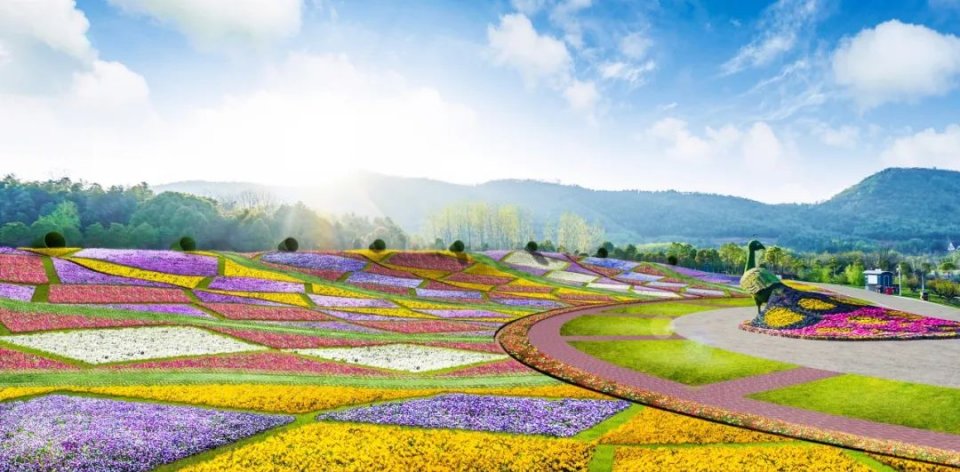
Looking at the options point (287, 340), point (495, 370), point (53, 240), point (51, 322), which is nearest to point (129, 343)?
point (51, 322)

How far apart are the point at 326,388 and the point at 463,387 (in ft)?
13.1

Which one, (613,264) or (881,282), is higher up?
(613,264)

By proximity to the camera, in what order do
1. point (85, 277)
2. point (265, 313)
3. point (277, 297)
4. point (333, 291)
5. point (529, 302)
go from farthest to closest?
point (529, 302) → point (333, 291) → point (277, 297) → point (85, 277) → point (265, 313)

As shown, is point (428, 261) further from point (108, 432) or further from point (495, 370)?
point (108, 432)

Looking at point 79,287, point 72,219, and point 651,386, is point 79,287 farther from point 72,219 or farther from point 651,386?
point 72,219

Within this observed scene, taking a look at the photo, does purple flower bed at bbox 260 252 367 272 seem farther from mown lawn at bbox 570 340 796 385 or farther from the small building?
the small building

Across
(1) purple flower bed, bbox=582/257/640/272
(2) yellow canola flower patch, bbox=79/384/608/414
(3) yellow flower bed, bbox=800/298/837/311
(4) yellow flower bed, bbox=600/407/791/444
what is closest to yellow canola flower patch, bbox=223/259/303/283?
(2) yellow canola flower patch, bbox=79/384/608/414

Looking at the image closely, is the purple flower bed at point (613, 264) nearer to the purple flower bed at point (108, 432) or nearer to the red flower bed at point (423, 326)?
the red flower bed at point (423, 326)

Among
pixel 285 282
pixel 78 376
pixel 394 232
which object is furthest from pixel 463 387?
pixel 394 232

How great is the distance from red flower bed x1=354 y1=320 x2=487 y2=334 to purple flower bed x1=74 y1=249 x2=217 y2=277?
17.8m

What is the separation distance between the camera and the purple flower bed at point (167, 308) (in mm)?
25719

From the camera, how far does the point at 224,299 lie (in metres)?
31.2

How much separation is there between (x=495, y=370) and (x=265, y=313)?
15.1 m

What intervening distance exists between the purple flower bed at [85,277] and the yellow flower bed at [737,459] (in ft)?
102
